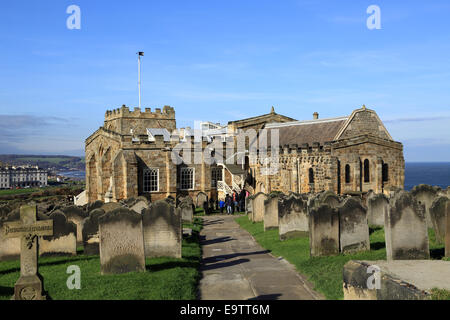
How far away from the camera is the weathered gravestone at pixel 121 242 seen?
431 inches

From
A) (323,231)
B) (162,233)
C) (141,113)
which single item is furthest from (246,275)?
(141,113)

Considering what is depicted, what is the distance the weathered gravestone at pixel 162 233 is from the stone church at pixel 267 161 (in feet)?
61.7

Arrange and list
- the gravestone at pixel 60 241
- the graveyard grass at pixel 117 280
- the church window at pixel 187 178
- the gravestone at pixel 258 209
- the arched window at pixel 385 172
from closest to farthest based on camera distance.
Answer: the graveyard grass at pixel 117 280 → the gravestone at pixel 60 241 → the gravestone at pixel 258 209 → the arched window at pixel 385 172 → the church window at pixel 187 178

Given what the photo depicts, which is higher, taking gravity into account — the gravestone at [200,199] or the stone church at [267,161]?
the stone church at [267,161]

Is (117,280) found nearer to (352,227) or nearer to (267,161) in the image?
(352,227)

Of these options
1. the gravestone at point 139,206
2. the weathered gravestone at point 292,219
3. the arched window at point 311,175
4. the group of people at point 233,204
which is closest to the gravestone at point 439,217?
the weathered gravestone at point 292,219

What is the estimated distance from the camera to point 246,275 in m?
11.5

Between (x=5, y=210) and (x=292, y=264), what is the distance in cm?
1303

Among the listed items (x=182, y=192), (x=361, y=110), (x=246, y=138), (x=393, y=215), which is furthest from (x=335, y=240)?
(x=246, y=138)

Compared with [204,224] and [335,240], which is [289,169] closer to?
[204,224]

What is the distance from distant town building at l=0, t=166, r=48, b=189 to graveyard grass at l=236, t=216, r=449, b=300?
170197 millimetres

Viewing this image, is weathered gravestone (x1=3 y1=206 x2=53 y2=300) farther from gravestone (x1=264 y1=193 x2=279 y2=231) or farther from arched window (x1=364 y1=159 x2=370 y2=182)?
arched window (x1=364 y1=159 x2=370 y2=182)

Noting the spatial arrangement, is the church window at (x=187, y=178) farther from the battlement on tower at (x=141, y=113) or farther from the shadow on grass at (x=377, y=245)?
the shadow on grass at (x=377, y=245)

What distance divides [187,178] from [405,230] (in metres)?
28.9
